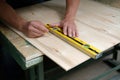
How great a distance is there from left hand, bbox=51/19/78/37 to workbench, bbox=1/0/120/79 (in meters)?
0.04

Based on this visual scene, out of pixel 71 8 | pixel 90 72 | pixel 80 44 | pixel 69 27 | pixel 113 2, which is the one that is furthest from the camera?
pixel 90 72

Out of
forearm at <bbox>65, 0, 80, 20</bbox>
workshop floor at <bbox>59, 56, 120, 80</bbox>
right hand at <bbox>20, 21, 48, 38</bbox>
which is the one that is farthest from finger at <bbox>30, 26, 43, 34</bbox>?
workshop floor at <bbox>59, 56, 120, 80</bbox>

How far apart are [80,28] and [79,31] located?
0.14ft

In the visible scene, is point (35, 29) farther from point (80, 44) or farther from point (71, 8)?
point (71, 8)

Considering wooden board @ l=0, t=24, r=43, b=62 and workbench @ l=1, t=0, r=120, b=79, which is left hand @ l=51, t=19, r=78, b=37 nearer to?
workbench @ l=1, t=0, r=120, b=79

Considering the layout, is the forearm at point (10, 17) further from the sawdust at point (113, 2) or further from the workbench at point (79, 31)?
the sawdust at point (113, 2)

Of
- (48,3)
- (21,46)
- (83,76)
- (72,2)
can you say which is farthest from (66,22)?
(83,76)

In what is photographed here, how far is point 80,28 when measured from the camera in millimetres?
1220

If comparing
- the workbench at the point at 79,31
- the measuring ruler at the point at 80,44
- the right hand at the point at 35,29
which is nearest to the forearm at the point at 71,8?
the workbench at the point at 79,31

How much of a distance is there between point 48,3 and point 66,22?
1.52ft

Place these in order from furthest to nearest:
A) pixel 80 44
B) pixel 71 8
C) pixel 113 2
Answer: pixel 113 2 → pixel 71 8 → pixel 80 44

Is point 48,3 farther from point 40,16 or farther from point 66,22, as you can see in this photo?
point 66,22

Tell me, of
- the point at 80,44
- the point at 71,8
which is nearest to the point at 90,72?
the point at 71,8

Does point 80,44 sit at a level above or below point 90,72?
above
